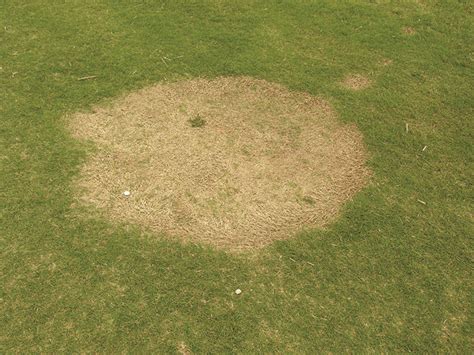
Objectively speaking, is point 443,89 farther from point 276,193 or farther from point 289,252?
point 289,252

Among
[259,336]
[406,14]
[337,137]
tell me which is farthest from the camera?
[406,14]

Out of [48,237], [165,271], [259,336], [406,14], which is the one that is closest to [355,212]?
[259,336]

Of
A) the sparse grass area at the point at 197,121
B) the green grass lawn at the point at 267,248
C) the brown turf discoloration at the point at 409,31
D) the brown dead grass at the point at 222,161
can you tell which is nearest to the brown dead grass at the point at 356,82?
the green grass lawn at the point at 267,248

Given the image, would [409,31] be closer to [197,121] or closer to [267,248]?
[197,121]

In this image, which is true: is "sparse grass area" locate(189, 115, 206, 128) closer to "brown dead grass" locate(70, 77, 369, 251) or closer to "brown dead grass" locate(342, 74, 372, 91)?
"brown dead grass" locate(70, 77, 369, 251)

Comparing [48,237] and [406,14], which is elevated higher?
[406,14]

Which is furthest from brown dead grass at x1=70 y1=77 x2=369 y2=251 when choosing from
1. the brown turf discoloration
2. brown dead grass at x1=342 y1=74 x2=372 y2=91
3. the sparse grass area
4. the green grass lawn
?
the brown turf discoloration

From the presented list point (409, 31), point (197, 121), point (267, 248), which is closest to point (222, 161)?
point (197, 121)
